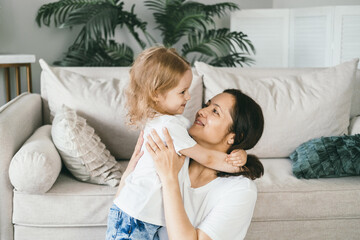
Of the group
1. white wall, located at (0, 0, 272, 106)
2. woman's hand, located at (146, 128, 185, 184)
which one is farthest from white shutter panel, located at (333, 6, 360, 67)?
woman's hand, located at (146, 128, 185, 184)

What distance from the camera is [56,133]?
1772mm

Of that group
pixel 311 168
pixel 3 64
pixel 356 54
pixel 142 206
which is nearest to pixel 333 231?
pixel 311 168

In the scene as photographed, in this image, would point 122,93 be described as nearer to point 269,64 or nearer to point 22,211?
point 22,211

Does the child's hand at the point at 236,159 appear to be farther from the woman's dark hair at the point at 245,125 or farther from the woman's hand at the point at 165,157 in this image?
the woman's hand at the point at 165,157

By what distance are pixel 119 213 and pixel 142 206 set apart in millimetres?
98

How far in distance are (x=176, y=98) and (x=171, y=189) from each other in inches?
12.9

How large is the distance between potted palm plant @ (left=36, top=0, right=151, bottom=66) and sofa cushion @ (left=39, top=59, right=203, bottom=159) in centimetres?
97

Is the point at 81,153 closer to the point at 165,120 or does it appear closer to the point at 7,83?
the point at 165,120

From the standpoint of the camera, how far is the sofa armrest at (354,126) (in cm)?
221

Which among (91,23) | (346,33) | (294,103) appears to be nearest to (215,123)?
(294,103)

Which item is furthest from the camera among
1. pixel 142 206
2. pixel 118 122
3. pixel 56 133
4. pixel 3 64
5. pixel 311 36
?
pixel 311 36

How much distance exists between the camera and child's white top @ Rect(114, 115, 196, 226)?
1.19 m

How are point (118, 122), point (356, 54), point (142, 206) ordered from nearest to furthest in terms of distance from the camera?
point (142, 206), point (118, 122), point (356, 54)

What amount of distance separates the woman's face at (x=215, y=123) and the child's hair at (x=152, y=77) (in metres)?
0.15
